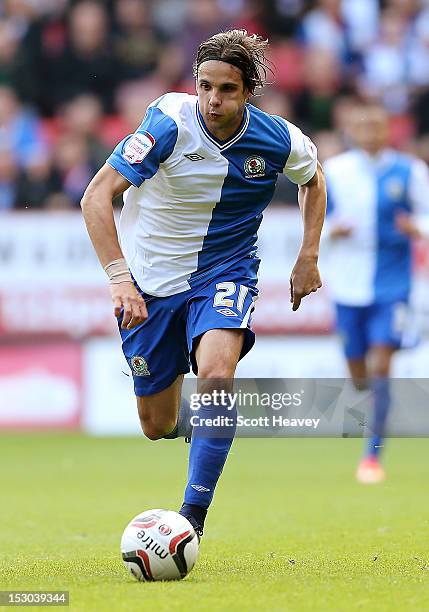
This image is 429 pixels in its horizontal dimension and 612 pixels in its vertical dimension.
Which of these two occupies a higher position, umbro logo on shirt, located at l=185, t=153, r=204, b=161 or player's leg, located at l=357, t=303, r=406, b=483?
umbro logo on shirt, located at l=185, t=153, r=204, b=161

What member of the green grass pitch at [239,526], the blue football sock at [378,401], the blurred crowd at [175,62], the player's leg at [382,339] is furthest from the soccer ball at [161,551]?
the blurred crowd at [175,62]

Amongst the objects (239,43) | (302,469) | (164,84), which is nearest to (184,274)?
(239,43)

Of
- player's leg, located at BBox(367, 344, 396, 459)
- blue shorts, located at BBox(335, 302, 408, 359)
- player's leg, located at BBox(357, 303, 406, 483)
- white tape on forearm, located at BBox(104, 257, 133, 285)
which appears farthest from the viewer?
blue shorts, located at BBox(335, 302, 408, 359)

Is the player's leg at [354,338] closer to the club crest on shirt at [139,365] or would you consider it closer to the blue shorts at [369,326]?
the blue shorts at [369,326]

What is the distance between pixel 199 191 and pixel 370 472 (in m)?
4.12

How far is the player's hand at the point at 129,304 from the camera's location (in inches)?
196

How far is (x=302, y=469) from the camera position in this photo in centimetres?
1005

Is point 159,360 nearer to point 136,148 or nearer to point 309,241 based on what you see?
point 309,241

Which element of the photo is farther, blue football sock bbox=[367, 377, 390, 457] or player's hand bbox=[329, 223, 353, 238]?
player's hand bbox=[329, 223, 353, 238]

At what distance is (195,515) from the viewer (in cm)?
526

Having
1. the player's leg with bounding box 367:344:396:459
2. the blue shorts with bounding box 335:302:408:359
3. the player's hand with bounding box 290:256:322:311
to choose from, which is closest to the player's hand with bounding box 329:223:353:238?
the blue shorts with bounding box 335:302:408:359

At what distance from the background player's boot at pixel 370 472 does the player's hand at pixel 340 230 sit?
5.68ft

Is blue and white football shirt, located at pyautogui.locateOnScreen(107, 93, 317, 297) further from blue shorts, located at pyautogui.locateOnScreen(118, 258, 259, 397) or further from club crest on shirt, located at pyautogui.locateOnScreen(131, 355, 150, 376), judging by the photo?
club crest on shirt, located at pyautogui.locateOnScreen(131, 355, 150, 376)

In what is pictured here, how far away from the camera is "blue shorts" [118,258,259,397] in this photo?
216 inches
